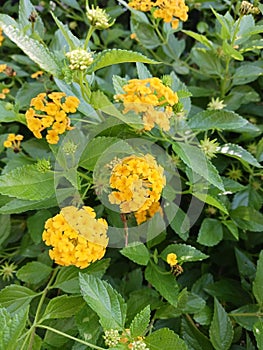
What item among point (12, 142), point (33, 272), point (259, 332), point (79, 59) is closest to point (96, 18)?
point (79, 59)

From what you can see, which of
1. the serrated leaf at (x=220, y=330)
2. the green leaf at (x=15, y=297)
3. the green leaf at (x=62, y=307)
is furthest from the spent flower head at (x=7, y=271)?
the serrated leaf at (x=220, y=330)

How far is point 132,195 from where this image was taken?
2.64ft

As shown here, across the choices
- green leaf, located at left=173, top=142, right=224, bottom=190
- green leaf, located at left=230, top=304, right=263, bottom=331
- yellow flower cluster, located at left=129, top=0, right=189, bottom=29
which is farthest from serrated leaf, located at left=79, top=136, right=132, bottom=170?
green leaf, located at left=230, top=304, right=263, bottom=331

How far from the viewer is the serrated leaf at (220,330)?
3.05 feet

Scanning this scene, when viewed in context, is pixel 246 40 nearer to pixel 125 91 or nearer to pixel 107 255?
pixel 125 91

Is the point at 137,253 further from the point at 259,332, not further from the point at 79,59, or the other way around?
the point at 79,59

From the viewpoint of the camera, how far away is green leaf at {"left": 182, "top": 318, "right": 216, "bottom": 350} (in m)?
0.97

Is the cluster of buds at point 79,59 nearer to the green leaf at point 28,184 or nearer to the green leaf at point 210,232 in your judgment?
the green leaf at point 28,184

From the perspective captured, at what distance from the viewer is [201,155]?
0.90 m

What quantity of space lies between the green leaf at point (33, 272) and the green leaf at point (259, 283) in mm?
422

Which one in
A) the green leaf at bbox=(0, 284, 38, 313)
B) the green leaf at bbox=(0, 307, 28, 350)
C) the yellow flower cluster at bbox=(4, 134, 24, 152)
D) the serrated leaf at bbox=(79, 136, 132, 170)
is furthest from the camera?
the yellow flower cluster at bbox=(4, 134, 24, 152)

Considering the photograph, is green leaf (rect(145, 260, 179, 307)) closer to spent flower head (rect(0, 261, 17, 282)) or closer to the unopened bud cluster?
the unopened bud cluster

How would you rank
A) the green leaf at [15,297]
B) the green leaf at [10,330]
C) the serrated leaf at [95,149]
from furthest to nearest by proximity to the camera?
the green leaf at [15,297], the serrated leaf at [95,149], the green leaf at [10,330]

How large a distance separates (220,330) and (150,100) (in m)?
0.47
